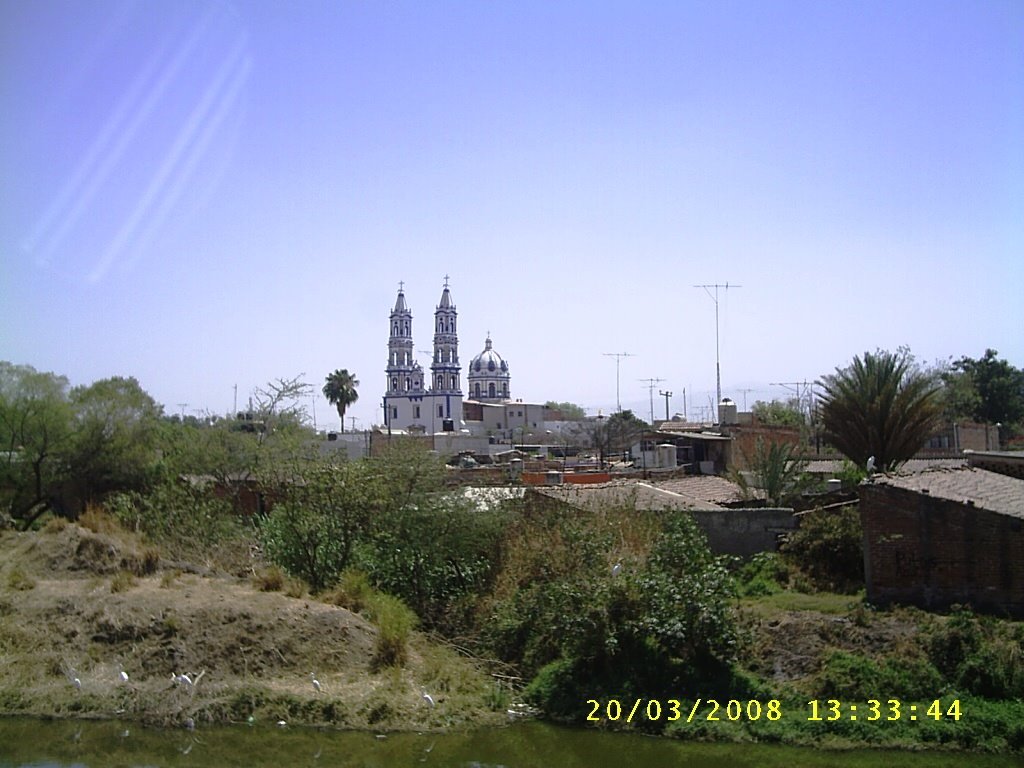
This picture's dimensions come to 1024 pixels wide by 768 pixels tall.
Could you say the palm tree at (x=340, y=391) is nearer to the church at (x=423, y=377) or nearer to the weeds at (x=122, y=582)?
the church at (x=423, y=377)

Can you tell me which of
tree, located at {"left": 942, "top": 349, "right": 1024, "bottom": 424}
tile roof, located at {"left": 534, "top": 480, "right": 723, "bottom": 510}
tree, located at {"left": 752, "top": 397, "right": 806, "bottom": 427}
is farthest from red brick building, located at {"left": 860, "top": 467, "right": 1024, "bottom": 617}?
tree, located at {"left": 942, "top": 349, "right": 1024, "bottom": 424}

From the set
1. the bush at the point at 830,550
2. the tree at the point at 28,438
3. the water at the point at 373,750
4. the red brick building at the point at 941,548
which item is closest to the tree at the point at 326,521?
the water at the point at 373,750

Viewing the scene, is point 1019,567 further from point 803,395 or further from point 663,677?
point 803,395

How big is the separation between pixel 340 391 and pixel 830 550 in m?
58.4

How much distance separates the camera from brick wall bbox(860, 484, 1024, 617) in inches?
617

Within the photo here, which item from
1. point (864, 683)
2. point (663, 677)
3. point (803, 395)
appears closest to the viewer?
point (864, 683)

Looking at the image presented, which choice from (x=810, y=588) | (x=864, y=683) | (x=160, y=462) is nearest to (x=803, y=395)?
(x=160, y=462)

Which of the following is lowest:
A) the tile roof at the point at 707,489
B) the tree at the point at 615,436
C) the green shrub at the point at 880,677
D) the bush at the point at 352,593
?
the green shrub at the point at 880,677

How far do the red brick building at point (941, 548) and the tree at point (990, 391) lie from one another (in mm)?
46371

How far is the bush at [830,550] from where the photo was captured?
18328 millimetres

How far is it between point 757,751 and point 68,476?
82.6 feet

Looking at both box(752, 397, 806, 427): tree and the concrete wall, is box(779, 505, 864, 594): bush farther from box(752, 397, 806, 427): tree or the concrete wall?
box(752, 397, 806, 427): tree

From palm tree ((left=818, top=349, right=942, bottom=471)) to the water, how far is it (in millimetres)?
14881

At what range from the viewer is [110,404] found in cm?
3262
